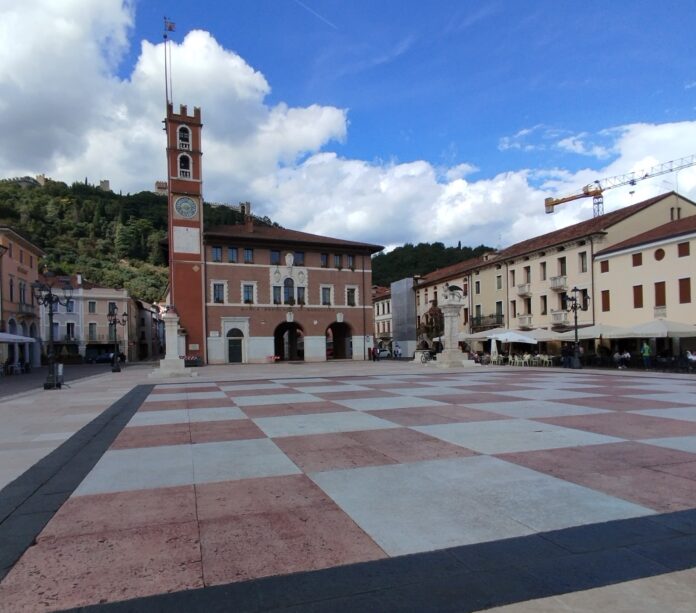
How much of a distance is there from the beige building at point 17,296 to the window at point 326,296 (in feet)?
84.6

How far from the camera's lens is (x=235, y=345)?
159 ft

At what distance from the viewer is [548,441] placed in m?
7.88

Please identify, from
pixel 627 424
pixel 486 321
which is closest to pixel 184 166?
pixel 486 321

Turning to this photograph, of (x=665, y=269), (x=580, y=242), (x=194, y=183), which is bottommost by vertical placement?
(x=665, y=269)

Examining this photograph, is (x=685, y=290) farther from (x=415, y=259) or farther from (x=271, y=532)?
(x=415, y=259)

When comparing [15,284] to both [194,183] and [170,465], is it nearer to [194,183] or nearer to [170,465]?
[194,183]

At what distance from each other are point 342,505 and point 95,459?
13.9 ft

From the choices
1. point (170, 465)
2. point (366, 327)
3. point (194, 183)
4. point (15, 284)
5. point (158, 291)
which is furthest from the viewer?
point (158, 291)

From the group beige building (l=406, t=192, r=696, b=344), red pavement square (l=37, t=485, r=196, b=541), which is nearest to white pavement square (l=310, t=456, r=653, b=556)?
red pavement square (l=37, t=485, r=196, b=541)

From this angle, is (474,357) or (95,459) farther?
(474,357)

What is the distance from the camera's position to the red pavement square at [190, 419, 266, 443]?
863cm

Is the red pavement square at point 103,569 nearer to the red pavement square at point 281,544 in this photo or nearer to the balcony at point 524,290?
the red pavement square at point 281,544

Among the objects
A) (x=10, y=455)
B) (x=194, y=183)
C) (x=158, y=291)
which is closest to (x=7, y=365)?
(x=194, y=183)

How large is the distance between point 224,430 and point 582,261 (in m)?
35.7
